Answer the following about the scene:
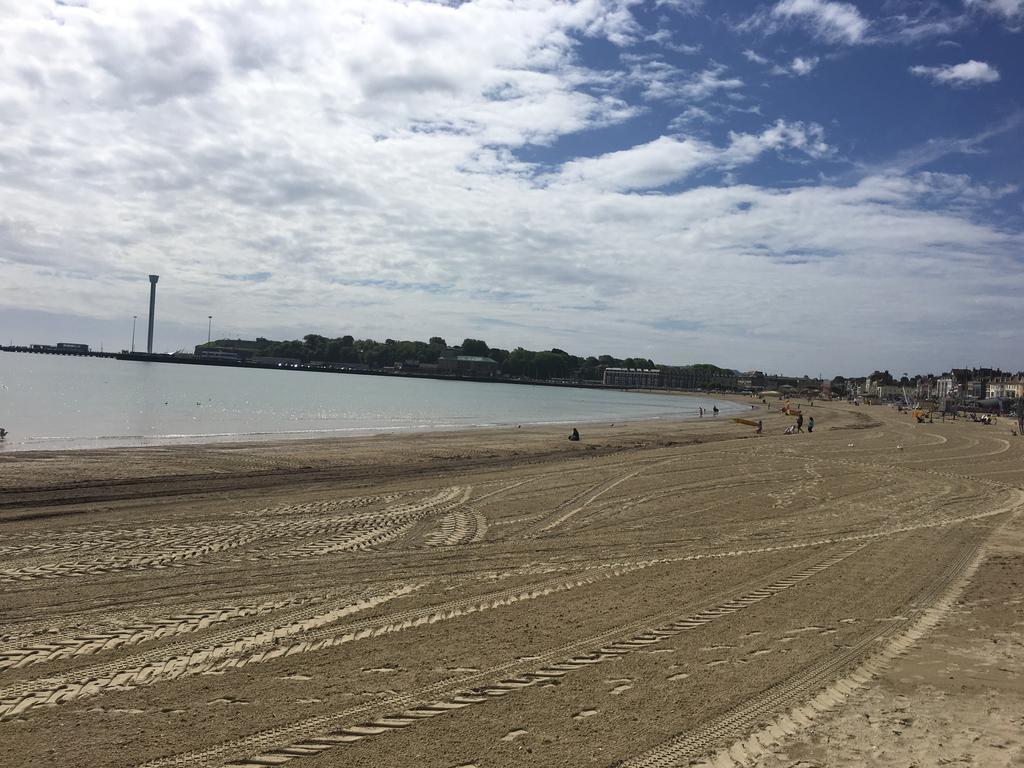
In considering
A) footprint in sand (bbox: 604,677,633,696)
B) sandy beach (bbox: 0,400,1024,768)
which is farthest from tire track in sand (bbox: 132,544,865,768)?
footprint in sand (bbox: 604,677,633,696)

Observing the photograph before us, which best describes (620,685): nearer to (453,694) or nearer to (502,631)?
(453,694)

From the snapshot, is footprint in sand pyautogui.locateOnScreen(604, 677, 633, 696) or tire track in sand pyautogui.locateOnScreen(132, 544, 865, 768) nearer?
tire track in sand pyautogui.locateOnScreen(132, 544, 865, 768)

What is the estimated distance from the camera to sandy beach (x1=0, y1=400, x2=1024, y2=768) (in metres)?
4.96

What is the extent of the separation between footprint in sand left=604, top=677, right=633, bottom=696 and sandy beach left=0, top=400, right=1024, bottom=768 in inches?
2.5

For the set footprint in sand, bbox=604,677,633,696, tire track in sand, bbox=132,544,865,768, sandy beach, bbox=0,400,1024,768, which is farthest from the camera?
footprint in sand, bbox=604,677,633,696

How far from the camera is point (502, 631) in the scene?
712 cm

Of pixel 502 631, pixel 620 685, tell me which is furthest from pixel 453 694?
pixel 502 631

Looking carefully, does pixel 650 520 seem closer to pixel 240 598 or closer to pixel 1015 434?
pixel 240 598

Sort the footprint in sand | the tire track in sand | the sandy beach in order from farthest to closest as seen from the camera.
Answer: the footprint in sand, the sandy beach, the tire track in sand

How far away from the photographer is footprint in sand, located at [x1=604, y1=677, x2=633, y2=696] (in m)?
5.75

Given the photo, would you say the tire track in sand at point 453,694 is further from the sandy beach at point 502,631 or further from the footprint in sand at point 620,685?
the footprint in sand at point 620,685

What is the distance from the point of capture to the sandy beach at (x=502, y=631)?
4957 millimetres

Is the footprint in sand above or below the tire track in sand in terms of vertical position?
Result: above

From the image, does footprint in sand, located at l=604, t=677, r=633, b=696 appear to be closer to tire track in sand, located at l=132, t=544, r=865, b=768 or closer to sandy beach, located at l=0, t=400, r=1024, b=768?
sandy beach, located at l=0, t=400, r=1024, b=768
